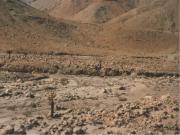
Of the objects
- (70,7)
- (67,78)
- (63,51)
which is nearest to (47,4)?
(70,7)

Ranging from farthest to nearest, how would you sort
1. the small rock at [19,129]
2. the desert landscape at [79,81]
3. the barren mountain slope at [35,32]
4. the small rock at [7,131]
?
the barren mountain slope at [35,32], the desert landscape at [79,81], the small rock at [19,129], the small rock at [7,131]

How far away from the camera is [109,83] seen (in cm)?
2500

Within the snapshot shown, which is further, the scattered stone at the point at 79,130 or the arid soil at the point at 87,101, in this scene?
the arid soil at the point at 87,101

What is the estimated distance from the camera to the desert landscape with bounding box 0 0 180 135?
16.1m

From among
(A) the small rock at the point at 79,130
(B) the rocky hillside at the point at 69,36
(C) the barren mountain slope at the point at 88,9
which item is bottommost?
(A) the small rock at the point at 79,130

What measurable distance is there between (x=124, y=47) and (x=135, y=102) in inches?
1280

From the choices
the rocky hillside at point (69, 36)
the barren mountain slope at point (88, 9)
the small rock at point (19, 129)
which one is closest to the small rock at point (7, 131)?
the small rock at point (19, 129)

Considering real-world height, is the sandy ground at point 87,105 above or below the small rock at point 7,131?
above

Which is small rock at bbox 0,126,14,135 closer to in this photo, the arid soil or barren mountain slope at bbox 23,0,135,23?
the arid soil

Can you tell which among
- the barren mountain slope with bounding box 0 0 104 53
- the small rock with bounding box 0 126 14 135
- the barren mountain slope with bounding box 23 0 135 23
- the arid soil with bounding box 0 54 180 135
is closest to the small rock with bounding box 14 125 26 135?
the arid soil with bounding box 0 54 180 135

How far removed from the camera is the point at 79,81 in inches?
993

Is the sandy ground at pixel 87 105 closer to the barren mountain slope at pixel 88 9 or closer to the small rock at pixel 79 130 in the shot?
the small rock at pixel 79 130

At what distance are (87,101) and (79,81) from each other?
536cm

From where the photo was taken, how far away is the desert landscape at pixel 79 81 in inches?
635
